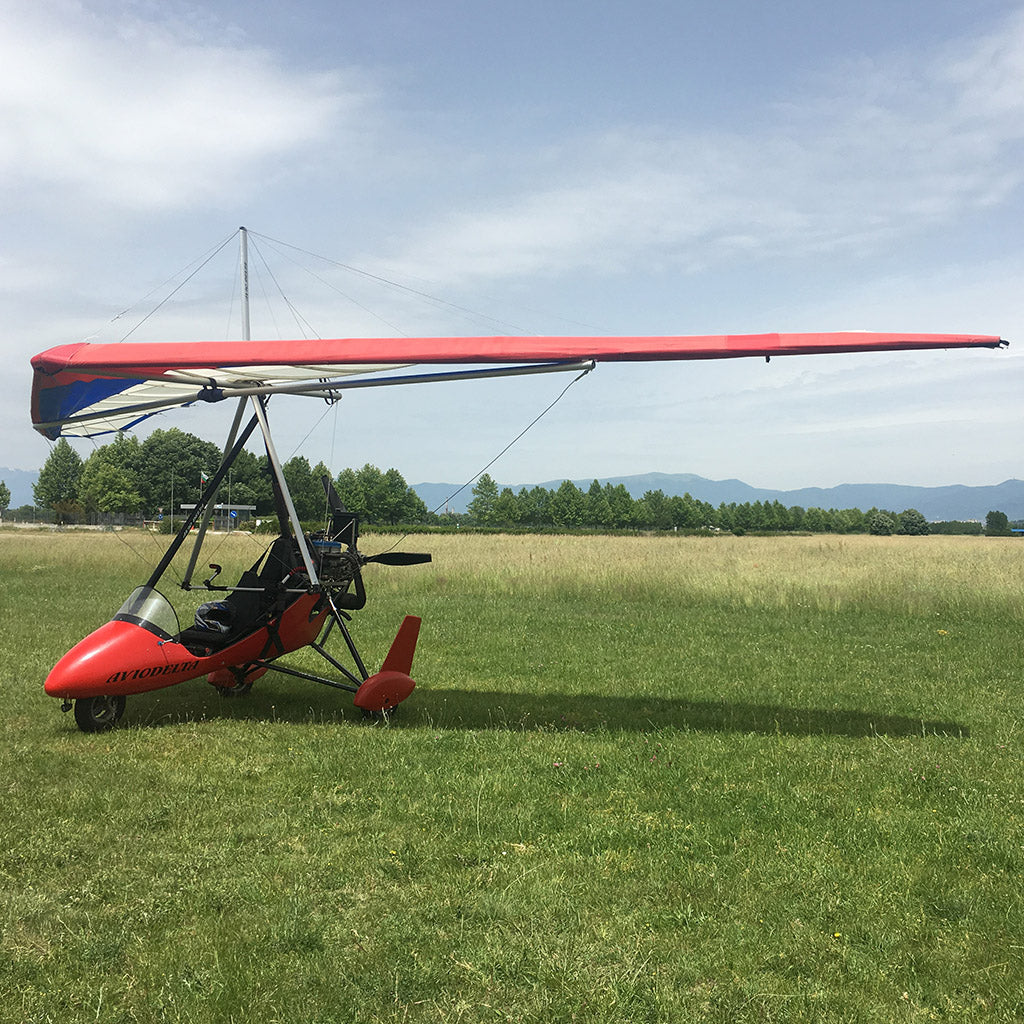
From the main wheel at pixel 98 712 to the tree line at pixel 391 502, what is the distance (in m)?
2.93

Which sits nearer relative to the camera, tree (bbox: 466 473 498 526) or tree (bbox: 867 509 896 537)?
tree (bbox: 867 509 896 537)

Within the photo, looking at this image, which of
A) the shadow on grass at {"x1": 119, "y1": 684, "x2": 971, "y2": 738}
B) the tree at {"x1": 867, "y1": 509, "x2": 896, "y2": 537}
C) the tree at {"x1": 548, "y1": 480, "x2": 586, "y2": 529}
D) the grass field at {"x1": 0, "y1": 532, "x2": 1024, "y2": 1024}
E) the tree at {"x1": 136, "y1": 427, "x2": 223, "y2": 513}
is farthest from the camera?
the tree at {"x1": 548, "y1": 480, "x2": 586, "y2": 529}

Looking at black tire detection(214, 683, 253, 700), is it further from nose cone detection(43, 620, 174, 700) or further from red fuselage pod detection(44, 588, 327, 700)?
nose cone detection(43, 620, 174, 700)

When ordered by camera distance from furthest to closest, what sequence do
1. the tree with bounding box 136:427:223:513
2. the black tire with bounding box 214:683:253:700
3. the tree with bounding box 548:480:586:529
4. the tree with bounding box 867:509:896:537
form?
the tree with bounding box 548:480:586:529, the tree with bounding box 867:509:896:537, the tree with bounding box 136:427:223:513, the black tire with bounding box 214:683:253:700

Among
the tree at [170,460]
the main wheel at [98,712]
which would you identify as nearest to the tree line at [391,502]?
the tree at [170,460]

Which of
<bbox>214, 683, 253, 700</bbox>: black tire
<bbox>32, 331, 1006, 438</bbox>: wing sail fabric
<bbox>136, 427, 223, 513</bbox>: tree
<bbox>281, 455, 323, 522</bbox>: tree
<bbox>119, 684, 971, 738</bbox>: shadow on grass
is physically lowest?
<bbox>119, 684, 971, 738</bbox>: shadow on grass

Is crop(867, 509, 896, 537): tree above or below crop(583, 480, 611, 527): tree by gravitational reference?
below

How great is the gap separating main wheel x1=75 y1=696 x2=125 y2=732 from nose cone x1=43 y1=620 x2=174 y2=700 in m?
0.26

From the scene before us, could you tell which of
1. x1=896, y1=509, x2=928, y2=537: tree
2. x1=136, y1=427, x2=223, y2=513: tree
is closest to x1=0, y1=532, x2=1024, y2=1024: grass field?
x1=136, y1=427, x2=223, y2=513: tree

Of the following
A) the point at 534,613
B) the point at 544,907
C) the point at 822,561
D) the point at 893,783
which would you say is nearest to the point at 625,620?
the point at 534,613

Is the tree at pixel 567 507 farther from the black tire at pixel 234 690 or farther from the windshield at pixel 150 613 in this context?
the windshield at pixel 150 613

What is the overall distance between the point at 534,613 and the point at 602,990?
439 inches

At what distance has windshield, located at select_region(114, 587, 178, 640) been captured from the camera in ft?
22.3

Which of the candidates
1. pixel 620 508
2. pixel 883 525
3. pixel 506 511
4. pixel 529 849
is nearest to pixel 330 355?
pixel 529 849
